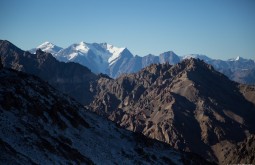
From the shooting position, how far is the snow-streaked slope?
159 feet

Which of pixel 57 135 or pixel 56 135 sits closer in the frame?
pixel 56 135

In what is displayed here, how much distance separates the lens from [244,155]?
160250 millimetres

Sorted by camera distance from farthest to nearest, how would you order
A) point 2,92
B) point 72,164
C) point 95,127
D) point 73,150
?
point 95,127 < point 2,92 < point 73,150 < point 72,164

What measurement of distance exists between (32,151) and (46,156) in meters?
2.06

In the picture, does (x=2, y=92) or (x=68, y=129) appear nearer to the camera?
(x=2, y=92)

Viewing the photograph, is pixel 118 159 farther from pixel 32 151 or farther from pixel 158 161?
pixel 32 151

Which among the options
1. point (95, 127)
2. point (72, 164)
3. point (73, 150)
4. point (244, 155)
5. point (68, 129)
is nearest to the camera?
point (72, 164)

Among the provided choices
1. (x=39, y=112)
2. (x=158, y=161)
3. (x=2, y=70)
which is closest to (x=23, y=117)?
(x=39, y=112)

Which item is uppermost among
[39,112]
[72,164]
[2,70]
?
[2,70]

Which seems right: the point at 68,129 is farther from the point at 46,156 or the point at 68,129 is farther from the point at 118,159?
the point at 46,156

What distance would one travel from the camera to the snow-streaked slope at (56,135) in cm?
4834

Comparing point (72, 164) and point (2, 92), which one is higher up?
point (2, 92)

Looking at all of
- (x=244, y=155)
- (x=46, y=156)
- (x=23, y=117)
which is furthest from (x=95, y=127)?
(x=244, y=155)

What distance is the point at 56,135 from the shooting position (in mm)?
58875
